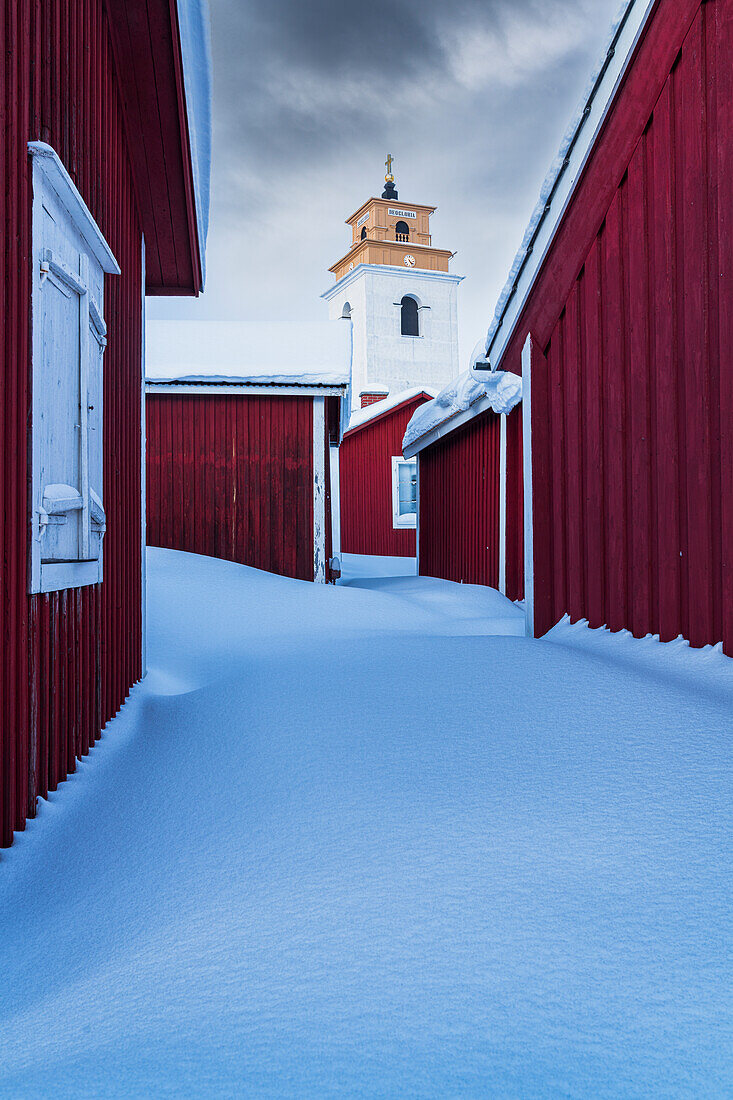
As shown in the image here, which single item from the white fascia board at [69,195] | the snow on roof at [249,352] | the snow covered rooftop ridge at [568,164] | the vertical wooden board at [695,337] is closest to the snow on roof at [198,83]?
the white fascia board at [69,195]

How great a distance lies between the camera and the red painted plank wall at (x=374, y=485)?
60.7ft

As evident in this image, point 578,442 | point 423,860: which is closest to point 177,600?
point 578,442

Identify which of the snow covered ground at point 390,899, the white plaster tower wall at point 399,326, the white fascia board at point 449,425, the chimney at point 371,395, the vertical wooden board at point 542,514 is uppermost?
the white plaster tower wall at point 399,326

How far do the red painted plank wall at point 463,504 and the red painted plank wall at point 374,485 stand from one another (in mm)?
4206

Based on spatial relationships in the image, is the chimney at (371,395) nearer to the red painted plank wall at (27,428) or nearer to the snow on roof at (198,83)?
the snow on roof at (198,83)

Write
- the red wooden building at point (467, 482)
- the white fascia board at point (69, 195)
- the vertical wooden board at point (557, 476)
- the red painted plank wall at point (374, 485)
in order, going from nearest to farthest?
the white fascia board at point (69, 195) < the vertical wooden board at point (557, 476) < the red wooden building at point (467, 482) < the red painted plank wall at point (374, 485)

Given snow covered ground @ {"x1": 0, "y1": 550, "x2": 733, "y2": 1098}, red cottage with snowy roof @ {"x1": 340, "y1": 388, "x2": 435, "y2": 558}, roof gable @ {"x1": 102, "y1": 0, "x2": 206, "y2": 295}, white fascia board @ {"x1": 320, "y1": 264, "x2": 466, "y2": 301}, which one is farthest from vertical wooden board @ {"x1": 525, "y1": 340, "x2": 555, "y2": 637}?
white fascia board @ {"x1": 320, "y1": 264, "x2": 466, "y2": 301}

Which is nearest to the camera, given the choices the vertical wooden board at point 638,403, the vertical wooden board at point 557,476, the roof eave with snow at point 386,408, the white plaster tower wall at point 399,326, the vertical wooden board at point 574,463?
the vertical wooden board at point 638,403

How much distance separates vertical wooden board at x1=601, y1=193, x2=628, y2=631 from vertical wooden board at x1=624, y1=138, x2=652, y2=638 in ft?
0.23

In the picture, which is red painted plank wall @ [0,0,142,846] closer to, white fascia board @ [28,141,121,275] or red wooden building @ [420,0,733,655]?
white fascia board @ [28,141,121,275]

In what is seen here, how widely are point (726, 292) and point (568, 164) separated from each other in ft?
7.09

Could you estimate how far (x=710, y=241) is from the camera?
12.1ft

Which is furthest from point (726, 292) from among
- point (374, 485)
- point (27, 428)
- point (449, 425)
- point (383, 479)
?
point (374, 485)

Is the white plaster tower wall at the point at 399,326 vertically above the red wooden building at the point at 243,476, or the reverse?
the white plaster tower wall at the point at 399,326
